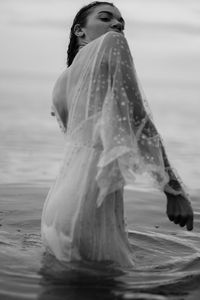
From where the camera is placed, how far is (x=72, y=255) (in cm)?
374

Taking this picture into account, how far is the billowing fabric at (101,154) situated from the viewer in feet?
11.5

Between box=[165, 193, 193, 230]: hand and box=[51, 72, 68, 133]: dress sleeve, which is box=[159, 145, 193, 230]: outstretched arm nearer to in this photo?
box=[165, 193, 193, 230]: hand

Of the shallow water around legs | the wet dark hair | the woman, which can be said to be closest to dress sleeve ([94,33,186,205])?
the woman

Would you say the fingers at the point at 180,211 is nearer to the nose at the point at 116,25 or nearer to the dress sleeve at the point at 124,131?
the dress sleeve at the point at 124,131

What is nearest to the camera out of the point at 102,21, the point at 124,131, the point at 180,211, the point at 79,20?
the point at 124,131

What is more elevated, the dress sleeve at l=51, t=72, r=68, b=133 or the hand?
the dress sleeve at l=51, t=72, r=68, b=133

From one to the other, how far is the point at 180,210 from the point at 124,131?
60 cm

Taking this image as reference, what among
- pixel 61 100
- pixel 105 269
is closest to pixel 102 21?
pixel 61 100

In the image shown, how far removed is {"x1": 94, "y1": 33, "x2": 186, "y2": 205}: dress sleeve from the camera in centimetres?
346

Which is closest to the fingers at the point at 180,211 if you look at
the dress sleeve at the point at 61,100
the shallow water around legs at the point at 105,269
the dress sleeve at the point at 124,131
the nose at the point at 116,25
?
the dress sleeve at the point at 124,131

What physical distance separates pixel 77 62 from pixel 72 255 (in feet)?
3.99

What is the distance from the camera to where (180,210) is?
3625 millimetres

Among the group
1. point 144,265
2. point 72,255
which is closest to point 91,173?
point 72,255

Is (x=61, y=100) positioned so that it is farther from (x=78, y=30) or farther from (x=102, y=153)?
(x=102, y=153)
